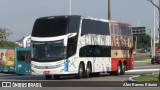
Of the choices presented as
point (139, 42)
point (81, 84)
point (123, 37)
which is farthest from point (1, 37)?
point (139, 42)

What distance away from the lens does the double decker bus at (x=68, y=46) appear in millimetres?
29547

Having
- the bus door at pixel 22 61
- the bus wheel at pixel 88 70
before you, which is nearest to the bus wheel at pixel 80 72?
the bus wheel at pixel 88 70

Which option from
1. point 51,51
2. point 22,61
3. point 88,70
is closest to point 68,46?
point 51,51

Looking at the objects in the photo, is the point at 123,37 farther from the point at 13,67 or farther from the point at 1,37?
the point at 1,37

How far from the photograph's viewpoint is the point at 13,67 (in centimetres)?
4384

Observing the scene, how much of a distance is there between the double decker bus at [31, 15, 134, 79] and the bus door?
9.51 meters

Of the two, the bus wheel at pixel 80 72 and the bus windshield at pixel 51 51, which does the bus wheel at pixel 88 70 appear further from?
the bus windshield at pixel 51 51

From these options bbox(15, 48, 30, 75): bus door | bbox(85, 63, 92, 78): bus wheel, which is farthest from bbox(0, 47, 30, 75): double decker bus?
bbox(85, 63, 92, 78): bus wheel

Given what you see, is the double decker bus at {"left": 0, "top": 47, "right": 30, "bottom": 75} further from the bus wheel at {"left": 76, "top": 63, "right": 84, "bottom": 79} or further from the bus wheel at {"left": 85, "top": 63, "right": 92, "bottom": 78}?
the bus wheel at {"left": 76, "top": 63, "right": 84, "bottom": 79}

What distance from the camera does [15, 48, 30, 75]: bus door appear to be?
41.8 metres

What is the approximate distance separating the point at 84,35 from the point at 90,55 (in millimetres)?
1791

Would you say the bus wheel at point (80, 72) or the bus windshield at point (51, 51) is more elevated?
the bus windshield at point (51, 51)

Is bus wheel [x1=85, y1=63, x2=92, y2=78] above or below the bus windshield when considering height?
below

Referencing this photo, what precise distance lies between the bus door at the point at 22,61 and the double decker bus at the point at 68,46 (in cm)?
951
